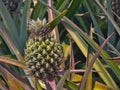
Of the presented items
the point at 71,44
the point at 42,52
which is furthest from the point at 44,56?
the point at 71,44

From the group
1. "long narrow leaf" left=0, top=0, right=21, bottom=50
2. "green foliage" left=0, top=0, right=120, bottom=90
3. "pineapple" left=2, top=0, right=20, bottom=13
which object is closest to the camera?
"green foliage" left=0, top=0, right=120, bottom=90

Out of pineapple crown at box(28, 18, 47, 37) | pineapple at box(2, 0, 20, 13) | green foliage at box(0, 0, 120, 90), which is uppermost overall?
pineapple at box(2, 0, 20, 13)

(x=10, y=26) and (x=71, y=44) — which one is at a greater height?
(x=10, y=26)

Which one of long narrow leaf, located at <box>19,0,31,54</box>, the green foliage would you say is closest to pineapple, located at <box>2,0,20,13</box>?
the green foliage

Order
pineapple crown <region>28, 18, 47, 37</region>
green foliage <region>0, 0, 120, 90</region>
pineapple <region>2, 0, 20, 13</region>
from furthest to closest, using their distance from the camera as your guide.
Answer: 1. pineapple <region>2, 0, 20, 13</region>
2. green foliage <region>0, 0, 120, 90</region>
3. pineapple crown <region>28, 18, 47, 37</region>

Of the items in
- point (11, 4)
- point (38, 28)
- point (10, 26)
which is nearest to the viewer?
point (38, 28)

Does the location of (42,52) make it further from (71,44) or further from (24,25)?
(24,25)

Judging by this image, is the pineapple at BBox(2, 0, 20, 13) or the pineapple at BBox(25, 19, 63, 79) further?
the pineapple at BBox(2, 0, 20, 13)

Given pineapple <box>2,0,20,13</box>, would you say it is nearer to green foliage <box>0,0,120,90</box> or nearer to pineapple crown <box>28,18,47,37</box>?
green foliage <box>0,0,120,90</box>

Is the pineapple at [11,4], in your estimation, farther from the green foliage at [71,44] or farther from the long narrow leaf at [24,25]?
the long narrow leaf at [24,25]

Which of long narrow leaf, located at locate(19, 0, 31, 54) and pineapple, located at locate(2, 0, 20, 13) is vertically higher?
pineapple, located at locate(2, 0, 20, 13)
